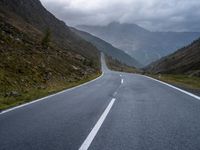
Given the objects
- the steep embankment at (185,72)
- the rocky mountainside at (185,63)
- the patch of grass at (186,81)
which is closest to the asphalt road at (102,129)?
the steep embankment at (185,72)

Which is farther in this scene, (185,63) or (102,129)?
(185,63)

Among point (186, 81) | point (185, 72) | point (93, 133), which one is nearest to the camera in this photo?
point (93, 133)

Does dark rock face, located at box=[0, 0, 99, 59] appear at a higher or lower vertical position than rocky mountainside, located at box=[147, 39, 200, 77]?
higher

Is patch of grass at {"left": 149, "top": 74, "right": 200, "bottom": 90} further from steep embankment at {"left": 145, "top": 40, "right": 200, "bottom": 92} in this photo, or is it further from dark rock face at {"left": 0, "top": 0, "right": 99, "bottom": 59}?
dark rock face at {"left": 0, "top": 0, "right": 99, "bottom": 59}

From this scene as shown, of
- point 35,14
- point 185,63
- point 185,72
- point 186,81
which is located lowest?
point 185,72

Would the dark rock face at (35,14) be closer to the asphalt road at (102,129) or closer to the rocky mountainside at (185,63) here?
the rocky mountainside at (185,63)

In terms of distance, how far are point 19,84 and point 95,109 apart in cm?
1302

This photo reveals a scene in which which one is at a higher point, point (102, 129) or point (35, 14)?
point (35, 14)

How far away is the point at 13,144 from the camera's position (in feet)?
21.0

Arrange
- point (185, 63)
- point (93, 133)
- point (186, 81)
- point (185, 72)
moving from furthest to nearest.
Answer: point (185, 63), point (185, 72), point (186, 81), point (93, 133)

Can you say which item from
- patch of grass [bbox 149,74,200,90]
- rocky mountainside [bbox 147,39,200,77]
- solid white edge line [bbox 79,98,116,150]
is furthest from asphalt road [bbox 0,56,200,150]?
rocky mountainside [bbox 147,39,200,77]

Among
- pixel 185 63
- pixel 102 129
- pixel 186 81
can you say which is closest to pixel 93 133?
pixel 102 129

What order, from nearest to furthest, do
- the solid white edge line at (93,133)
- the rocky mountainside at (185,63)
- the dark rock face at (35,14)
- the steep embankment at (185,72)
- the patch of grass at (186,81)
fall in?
the solid white edge line at (93,133) → the patch of grass at (186,81) → the steep embankment at (185,72) → the rocky mountainside at (185,63) → the dark rock face at (35,14)

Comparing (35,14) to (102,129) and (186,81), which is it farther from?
(102,129)
